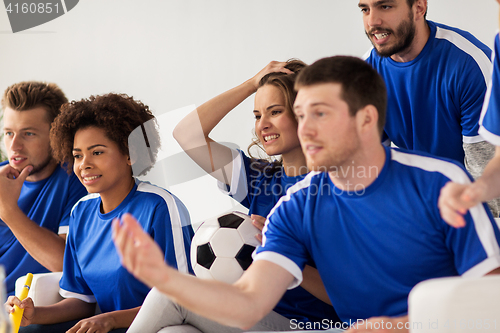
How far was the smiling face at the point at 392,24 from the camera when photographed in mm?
1654

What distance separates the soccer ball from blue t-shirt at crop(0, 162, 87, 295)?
88 cm

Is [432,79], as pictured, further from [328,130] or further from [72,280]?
[72,280]

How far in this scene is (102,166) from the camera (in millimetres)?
1648

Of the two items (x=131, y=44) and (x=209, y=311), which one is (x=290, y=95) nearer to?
(x=209, y=311)

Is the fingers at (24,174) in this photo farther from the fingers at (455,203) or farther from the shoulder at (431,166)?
the fingers at (455,203)

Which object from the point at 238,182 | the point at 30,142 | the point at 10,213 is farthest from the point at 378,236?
the point at 30,142

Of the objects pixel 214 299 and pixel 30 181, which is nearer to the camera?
pixel 214 299

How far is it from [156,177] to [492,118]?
1305 mm

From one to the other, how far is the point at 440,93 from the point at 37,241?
167 cm

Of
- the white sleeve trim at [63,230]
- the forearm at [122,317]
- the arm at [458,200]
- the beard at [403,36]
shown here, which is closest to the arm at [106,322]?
the forearm at [122,317]

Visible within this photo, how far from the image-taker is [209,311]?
87cm

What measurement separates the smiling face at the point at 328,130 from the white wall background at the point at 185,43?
110 cm

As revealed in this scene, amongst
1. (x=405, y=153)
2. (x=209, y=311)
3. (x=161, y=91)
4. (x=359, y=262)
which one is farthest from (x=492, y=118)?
(x=161, y=91)

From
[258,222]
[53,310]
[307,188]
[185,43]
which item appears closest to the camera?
[307,188]
